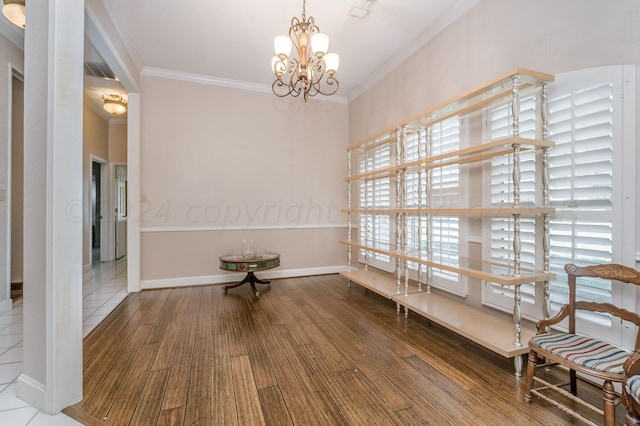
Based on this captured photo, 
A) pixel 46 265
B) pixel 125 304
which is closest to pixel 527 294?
pixel 46 265

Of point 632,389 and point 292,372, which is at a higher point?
point 632,389


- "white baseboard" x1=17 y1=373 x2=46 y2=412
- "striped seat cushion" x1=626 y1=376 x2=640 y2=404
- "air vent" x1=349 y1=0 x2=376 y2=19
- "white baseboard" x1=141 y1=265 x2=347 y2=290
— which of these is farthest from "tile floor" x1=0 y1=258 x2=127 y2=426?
"air vent" x1=349 y1=0 x2=376 y2=19

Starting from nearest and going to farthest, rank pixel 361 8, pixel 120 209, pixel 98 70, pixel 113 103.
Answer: pixel 361 8 < pixel 98 70 < pixel 113 103 < pixel 120 209

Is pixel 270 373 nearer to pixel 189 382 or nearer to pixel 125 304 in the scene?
pixel 189 382

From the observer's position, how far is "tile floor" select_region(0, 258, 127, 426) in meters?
1.61

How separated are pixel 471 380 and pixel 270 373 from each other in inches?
52.3

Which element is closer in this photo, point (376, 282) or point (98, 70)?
point (376, 282)

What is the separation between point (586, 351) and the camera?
60.7 inches

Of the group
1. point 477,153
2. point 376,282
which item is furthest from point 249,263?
point 477,153

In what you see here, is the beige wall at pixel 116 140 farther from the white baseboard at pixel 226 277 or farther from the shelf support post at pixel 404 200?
the shelf support post at pixel 404 200

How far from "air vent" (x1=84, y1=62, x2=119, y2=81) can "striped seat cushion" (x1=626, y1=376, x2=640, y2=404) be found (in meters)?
5.19

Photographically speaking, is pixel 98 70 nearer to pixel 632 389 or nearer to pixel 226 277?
pixel 226 277

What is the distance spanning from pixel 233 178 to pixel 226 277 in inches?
58.9

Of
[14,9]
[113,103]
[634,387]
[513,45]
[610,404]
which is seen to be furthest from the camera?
Result: [113,103]
